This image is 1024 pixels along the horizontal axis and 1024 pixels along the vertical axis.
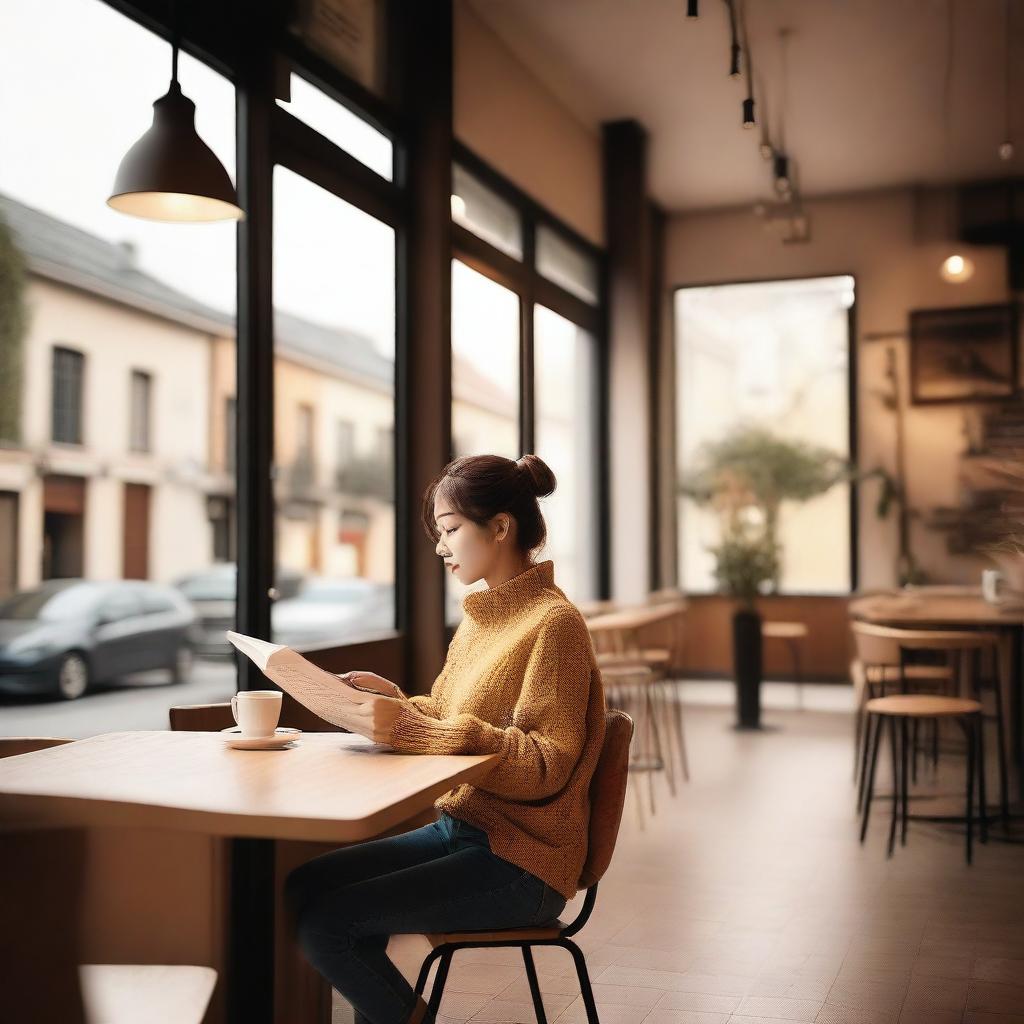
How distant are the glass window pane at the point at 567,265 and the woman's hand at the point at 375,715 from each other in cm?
580

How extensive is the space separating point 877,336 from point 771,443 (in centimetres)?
134

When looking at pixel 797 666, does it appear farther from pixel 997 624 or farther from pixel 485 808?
pixel 485 808

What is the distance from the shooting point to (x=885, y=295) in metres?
9.71

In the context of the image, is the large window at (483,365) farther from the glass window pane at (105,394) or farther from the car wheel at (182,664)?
the car wheel at (182,664)

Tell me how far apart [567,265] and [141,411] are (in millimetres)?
4999

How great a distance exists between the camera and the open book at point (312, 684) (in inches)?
77.5

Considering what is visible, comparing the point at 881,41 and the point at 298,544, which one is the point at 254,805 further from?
the point at 881,41

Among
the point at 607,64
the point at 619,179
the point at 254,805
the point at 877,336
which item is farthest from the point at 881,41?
the point at 254,805

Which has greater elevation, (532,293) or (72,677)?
(532,293)

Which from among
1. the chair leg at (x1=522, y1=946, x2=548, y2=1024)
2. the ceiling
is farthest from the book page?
the ceiling

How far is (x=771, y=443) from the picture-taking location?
→ 9.32 meters

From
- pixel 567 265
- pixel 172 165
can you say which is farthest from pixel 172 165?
pixel 567 265

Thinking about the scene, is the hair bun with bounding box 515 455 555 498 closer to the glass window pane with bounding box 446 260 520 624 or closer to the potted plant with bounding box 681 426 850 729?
the glass window pane with bounding box 446 260 520 624

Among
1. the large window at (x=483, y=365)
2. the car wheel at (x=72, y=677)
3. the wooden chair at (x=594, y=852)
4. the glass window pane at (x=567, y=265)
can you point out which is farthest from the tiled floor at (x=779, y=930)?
the glass window pane at (x=567, y=265)
